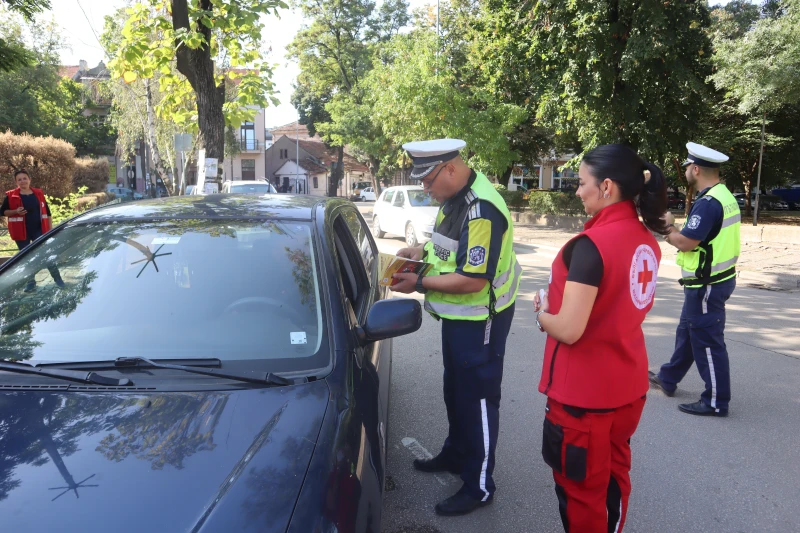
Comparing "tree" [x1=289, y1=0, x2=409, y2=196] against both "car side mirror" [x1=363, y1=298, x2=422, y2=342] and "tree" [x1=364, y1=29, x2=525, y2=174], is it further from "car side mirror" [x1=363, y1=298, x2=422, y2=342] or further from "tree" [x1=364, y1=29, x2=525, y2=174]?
"car side mirror" [x1=363, y1=298, x2=422, y2=342]

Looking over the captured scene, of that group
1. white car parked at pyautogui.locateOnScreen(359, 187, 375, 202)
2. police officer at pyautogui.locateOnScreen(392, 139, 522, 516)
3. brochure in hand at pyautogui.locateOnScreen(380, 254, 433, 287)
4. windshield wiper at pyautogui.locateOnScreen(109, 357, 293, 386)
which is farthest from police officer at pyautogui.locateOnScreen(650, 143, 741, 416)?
white car parked at pyautogui.locateOnScreen(359, 187, 375, 202)

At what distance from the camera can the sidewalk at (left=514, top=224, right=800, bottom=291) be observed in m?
10.7

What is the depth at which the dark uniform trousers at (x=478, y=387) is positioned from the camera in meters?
3.09

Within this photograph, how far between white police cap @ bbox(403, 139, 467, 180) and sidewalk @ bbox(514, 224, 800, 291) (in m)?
9.40

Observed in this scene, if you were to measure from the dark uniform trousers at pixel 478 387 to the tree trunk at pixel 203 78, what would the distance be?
7.10 metres

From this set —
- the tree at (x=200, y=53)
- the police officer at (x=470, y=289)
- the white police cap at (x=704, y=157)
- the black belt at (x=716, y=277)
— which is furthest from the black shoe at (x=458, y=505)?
the tree at (x=200, y=53)

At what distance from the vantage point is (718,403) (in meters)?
4.48

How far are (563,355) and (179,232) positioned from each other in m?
1.80

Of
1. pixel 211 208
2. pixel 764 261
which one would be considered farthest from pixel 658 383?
pixel 764 261

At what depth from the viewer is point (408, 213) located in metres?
16.1

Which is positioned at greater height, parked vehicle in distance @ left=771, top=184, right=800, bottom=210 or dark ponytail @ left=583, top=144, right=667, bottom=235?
parked vehicle in distance @ left=771, top=184, right=800, bottom=210

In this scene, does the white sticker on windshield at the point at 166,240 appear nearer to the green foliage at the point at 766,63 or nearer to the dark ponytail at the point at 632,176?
the dark ponytail at the point at 632,176

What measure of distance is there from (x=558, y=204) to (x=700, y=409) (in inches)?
719

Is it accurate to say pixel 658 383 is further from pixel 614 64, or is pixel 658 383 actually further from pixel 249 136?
pixel 249 136
